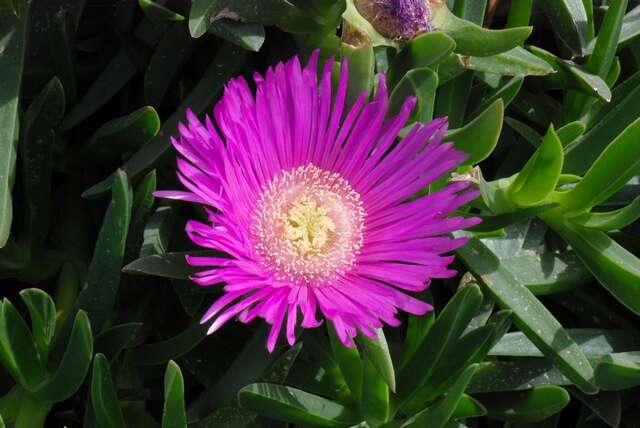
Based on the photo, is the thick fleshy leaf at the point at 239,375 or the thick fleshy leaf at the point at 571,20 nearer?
the thick fleshy leaf at the point at 239,375

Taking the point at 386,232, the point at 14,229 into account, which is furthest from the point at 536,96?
the point at 14,229

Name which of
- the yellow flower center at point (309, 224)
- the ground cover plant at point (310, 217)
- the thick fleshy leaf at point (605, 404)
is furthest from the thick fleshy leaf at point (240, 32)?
the thick fleshy leaf at point (605, 404)

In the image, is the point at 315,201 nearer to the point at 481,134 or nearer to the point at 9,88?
the point at 481,134

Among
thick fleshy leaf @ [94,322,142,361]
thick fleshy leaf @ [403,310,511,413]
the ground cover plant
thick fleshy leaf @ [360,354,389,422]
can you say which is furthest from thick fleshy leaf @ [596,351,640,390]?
thick fleshy leaf @ [94,322,142,361]

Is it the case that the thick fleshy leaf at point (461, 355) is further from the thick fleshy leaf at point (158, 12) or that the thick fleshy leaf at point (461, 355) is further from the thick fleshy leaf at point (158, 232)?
the thick fleshy leaf at point (158, 12)

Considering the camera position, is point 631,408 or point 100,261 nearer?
point 100,261

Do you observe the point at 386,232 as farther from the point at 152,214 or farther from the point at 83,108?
the point at 83,108
